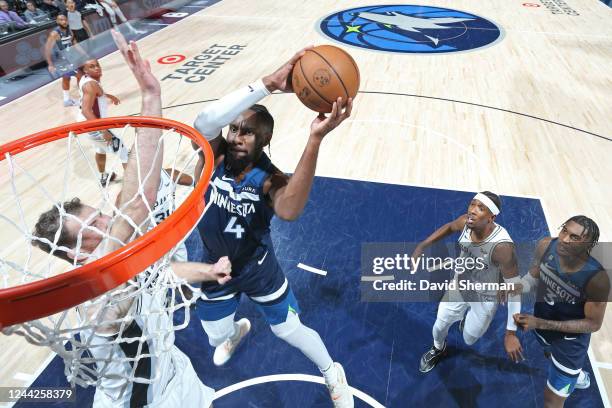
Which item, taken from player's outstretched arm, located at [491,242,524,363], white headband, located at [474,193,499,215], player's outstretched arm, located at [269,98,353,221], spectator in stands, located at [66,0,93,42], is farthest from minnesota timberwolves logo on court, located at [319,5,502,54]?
player's outstretched arm, located at [269,98,353,221]

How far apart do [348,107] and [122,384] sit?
1473 millimetres

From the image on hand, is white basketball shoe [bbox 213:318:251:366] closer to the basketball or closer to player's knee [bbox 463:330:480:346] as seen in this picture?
player's knee [bbox 463:330:480:346]

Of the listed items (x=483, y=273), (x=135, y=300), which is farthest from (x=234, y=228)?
(x=483, y=273)

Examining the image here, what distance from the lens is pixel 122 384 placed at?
1.68 meters

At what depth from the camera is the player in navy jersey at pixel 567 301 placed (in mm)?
2330

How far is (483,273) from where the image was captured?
2746mm

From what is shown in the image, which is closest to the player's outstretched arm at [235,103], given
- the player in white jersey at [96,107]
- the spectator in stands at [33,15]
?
the player in white jersey at [96,107]

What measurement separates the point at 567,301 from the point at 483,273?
486 millimetres

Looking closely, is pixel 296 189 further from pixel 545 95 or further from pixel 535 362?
pixel 545 95

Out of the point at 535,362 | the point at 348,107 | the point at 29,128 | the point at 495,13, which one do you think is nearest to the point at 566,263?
the point at 535,362

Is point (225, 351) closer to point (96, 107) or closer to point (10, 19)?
point (96, 107)

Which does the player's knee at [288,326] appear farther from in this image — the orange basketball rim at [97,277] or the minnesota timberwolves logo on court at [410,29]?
the minnesota timberwolves logo on court at [410,29]

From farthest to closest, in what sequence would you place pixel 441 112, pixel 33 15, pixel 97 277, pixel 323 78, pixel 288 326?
1. pixel 33 15
2. pixel 441 112
3. pixel 288 326
4. pixel 323 78
5. pixel 97 277

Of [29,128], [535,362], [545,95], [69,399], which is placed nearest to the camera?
[69,399]
